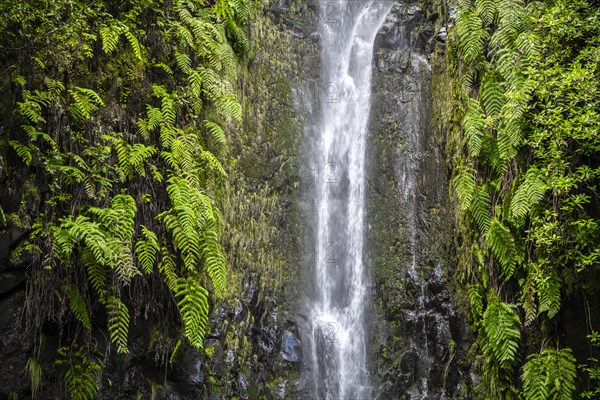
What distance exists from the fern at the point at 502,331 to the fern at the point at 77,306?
4.38 meters

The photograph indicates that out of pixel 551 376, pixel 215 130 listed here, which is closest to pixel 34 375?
pixel 215 130

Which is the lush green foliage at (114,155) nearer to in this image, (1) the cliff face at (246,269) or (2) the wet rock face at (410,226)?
(1) the cliff face at (246,269)

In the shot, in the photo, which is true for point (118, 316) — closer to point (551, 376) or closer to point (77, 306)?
point (77, 306)

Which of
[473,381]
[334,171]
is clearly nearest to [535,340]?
[473,381]

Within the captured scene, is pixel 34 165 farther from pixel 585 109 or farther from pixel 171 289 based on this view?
pixel 585 109

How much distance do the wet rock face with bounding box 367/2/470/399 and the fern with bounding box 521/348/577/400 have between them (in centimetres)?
139

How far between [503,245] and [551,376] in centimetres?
148

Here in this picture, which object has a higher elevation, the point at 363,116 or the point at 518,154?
the point at 363,116

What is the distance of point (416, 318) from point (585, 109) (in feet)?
11.9

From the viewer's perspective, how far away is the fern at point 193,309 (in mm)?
4906

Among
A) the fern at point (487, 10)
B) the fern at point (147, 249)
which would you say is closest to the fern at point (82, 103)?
the fern at point (147, 249)

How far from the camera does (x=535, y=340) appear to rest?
5707mm

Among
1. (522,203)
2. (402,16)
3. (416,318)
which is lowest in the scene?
(416,318)

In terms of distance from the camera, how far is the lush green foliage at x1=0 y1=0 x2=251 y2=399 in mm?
4520
